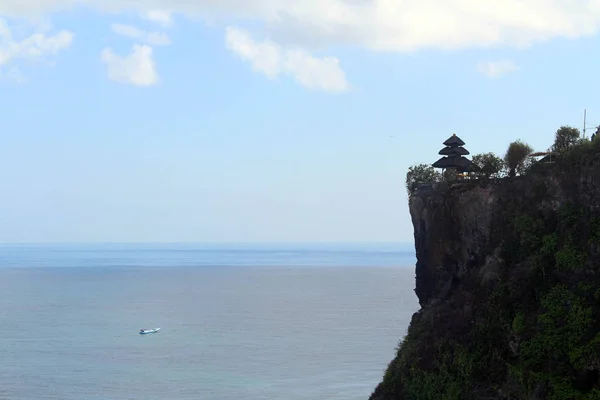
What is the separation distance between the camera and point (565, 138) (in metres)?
47.2

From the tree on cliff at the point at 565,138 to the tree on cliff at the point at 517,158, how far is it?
1.51 metres

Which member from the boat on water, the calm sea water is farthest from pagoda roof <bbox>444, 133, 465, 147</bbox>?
the boat on water

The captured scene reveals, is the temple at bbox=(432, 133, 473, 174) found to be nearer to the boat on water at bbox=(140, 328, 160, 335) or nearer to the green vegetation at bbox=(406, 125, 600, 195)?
the green vegetation at bbox=(406, 125, 600, 195)

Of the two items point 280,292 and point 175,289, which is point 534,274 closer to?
point 280,292

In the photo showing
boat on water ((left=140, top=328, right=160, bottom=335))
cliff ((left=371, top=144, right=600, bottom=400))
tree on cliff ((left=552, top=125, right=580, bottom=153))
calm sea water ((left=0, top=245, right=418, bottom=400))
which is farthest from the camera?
boat on water ((left=140, top=328, right=160, bottom=335))

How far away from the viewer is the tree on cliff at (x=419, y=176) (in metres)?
53.6

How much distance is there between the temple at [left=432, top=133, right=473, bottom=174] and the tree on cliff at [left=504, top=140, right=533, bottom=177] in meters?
3.80

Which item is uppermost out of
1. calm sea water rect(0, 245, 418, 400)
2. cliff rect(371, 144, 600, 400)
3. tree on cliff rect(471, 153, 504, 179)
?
tree on cliff rect(471, 153, 504, 179)

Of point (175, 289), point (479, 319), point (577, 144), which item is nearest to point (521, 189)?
point (577, 144)

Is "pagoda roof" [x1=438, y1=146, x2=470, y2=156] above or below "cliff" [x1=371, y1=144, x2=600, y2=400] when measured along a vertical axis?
above

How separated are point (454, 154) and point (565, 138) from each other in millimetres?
7017

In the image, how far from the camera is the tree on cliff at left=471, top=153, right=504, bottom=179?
47719 mm

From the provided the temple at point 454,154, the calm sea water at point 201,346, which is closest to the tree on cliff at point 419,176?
the temple at point 454,154

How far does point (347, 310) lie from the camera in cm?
14100
